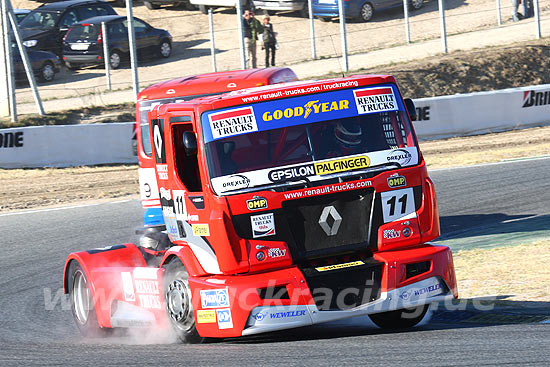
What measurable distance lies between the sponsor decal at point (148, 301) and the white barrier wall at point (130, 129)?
12.0 m

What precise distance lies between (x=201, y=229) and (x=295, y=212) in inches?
29.3

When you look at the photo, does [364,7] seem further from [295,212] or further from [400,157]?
[295,212]

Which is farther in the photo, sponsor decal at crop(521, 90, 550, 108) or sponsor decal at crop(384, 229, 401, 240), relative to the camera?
sponsor decal at crop(521, 90, 550, 108)

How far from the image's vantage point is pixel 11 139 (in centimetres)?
1930

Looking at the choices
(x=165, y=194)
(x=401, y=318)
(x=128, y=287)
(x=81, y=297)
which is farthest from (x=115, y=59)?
(x=401, y=318)

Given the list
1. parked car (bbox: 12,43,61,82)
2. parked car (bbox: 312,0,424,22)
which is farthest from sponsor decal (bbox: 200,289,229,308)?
parked car (bbox: 312,0,424,22)

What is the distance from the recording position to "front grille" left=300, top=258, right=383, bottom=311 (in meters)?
7.05

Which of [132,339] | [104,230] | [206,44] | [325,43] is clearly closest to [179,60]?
[206,44]

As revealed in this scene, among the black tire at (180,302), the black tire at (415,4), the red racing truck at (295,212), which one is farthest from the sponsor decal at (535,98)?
the black tire at (180,302)

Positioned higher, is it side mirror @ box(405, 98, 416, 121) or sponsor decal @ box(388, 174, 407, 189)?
side mirror @ box(405, 98, 416, 121)

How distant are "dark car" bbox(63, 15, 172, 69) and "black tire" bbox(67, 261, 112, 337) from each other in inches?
769

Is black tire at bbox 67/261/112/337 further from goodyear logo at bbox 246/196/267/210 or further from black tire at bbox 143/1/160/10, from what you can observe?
black tire at bbox 143/1/160/10

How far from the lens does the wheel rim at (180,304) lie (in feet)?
24.2

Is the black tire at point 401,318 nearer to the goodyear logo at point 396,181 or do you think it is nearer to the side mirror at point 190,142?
the goodyear logo at point 396,181
